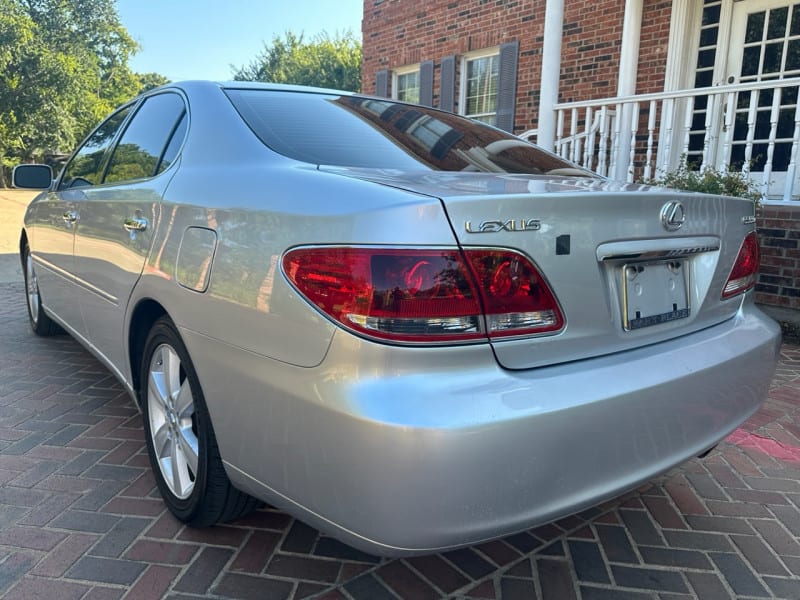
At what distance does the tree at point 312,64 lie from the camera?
1218 inches

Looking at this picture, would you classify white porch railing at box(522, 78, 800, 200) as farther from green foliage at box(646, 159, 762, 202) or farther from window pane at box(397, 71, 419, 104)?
window pane at box(397, 71, 419, 104)

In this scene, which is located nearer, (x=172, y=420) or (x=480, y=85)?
(x=172, y=420)

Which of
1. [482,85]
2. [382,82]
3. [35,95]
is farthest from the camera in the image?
[35,95]

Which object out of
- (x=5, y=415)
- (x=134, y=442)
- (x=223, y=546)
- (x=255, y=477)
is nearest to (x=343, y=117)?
(x=255, y=477)

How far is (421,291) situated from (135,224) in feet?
4.64

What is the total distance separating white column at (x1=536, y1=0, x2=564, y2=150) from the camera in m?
7.08

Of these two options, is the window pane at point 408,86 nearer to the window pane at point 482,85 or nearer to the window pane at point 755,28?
the window pane at point 482,85

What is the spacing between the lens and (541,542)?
217 cm

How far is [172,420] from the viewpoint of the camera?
2223mm

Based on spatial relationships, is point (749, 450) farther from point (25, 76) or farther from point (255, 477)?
point (25, 76)

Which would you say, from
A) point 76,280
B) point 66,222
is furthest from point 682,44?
point 76,280

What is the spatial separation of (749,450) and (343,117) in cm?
242

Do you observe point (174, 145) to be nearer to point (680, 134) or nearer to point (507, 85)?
point (680, 134)

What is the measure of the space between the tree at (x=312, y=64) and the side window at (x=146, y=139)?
28.0 m
